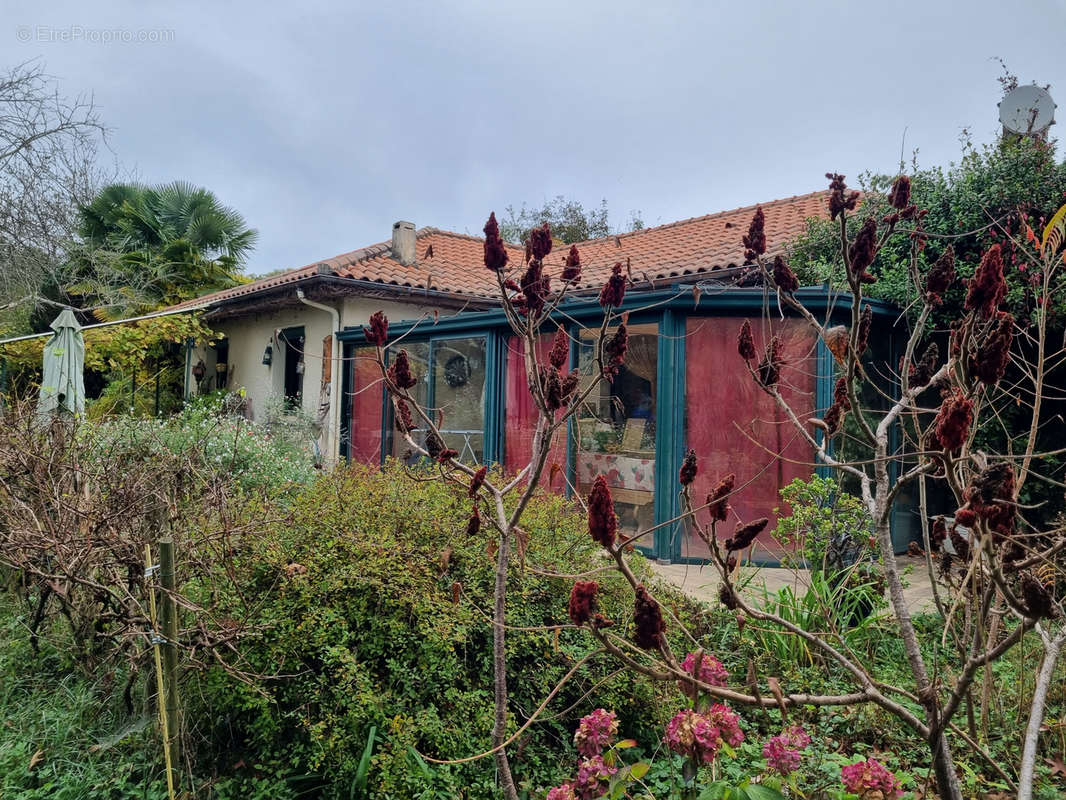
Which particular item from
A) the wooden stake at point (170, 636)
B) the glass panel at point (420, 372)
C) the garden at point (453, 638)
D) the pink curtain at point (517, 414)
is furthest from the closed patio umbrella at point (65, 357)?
the wooden stake at point (170, 636)

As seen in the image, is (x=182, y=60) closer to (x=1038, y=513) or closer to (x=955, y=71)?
(x=955, y=71)

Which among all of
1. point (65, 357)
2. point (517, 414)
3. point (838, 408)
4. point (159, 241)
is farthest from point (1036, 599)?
point (159, 241)

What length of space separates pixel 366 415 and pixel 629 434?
16.2 feet

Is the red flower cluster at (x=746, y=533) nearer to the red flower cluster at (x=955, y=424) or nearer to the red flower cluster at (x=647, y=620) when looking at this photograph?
the red flower cluster at (x=647, y=620)

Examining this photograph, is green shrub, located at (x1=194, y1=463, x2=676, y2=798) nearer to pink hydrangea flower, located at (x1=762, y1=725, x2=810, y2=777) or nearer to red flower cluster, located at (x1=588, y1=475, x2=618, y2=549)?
pink hydrangea flower, located at (x1=762, y1=725, x2=810, y2=777)

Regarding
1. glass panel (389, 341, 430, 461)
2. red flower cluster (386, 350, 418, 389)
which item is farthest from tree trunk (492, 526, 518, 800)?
glass panel (389, 341, 430, 461)

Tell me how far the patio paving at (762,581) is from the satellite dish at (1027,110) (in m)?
5.51

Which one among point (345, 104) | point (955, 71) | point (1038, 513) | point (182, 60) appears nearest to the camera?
point (1038, 513)

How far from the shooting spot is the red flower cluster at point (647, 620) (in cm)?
Answer: 135

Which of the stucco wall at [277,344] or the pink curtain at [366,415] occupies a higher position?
the stucco wall at [277,344]

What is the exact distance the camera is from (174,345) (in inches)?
624

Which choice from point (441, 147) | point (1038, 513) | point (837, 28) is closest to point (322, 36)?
point (837, 28)

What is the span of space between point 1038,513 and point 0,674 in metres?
8.27

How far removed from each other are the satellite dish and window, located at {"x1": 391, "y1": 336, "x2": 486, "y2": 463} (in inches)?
277
